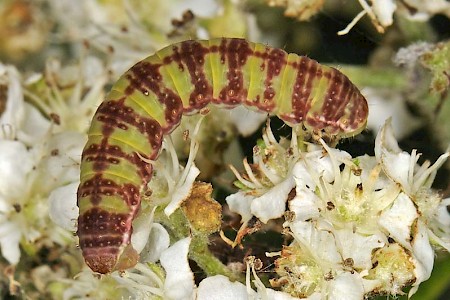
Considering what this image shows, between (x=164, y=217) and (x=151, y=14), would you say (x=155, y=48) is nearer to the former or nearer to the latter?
(x=151, y=14)

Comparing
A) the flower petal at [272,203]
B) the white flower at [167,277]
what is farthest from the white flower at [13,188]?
the flower petal at [272,203]

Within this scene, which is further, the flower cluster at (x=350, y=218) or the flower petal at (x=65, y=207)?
the flower petal at (x=65, y=207)

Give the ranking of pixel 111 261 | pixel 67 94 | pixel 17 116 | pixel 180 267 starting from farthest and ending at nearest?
pixel 67 94 < pixel 17 116 < pixel 180 267 < pixel 111 261

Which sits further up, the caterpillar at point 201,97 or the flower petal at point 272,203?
the caterpillar at point 201,97

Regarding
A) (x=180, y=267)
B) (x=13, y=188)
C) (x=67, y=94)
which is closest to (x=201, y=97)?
(x=180, y=267)

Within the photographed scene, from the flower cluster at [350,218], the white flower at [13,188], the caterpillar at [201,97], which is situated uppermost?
the caterpillar at [201,97]

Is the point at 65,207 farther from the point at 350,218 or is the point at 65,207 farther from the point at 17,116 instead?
the point at 350,218

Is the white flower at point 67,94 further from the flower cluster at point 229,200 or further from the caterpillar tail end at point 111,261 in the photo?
the caterpillar tail end at point 111,261

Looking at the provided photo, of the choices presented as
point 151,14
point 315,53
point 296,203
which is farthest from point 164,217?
point 151,14
